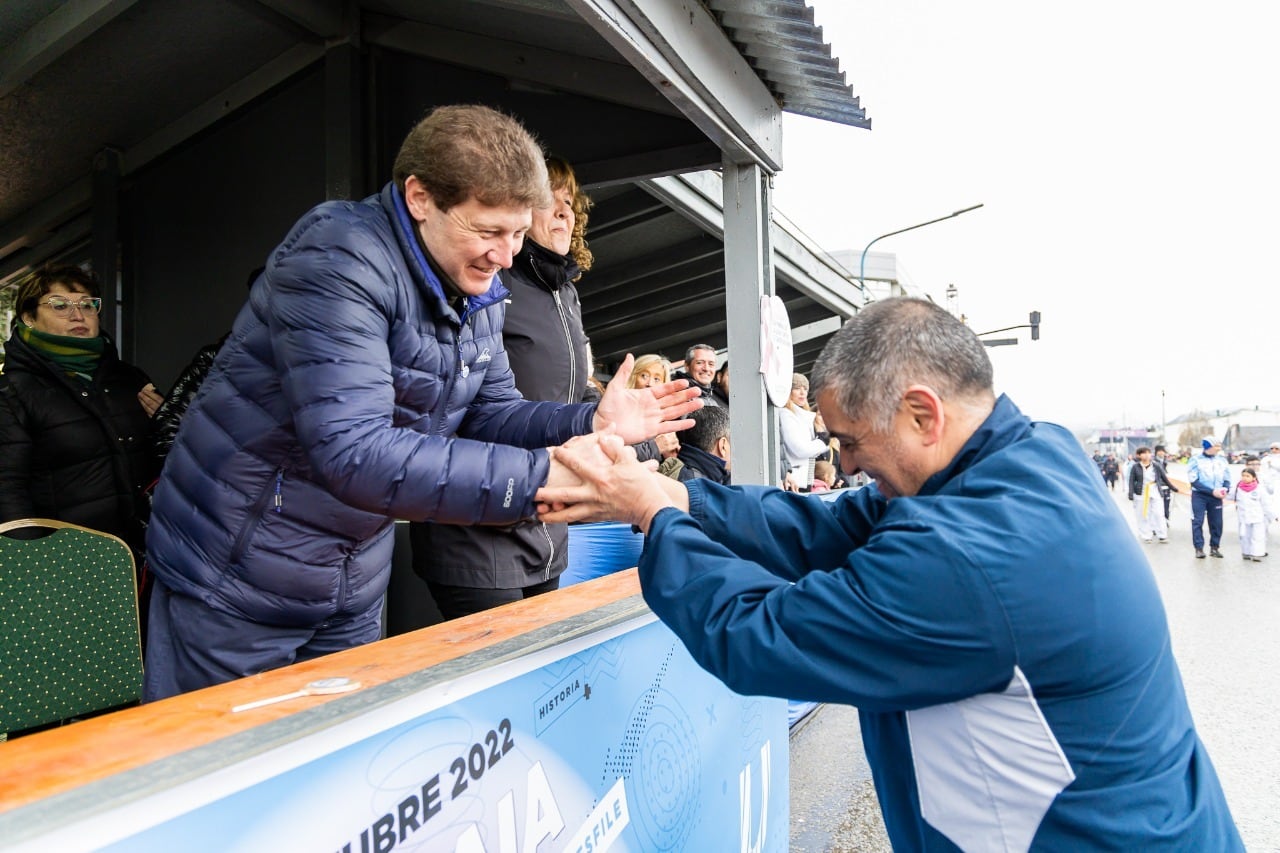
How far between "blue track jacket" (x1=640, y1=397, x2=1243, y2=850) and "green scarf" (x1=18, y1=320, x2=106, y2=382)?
302cm

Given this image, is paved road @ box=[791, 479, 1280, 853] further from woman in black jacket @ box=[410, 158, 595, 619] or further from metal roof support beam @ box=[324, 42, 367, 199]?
metal roof support beam @ box=[324, 42, 367, 199]

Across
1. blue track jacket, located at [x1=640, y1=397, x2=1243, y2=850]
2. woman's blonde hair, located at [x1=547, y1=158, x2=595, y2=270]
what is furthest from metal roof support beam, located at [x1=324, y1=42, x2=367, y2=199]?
blue track jacket, located at [x1=640, y1=397, x2=1243, y2=850]

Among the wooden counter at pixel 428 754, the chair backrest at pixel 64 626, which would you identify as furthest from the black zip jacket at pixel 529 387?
the chair backrest at pixel 64 626

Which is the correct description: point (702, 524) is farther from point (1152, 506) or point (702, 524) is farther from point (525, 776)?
point (1152, 506)

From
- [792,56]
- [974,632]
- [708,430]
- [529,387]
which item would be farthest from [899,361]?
[708,430]

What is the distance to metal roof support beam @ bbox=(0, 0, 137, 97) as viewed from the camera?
3.80 meters

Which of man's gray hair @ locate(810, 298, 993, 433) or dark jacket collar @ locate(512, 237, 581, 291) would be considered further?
dark jacket collar @ locate(512, 237, 581, 291)

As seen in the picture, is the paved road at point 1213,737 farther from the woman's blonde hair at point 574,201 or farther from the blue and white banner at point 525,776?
the woman's blonde hair at point 574,201

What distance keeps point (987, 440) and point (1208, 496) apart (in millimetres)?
16427

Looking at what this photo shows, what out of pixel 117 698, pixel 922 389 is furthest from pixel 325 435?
pixel 922 389

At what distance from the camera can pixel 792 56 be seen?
397 centimetres

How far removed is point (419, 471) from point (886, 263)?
27493 mm

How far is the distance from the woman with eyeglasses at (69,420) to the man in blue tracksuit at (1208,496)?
642 inches

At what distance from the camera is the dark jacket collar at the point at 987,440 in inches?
61.9
